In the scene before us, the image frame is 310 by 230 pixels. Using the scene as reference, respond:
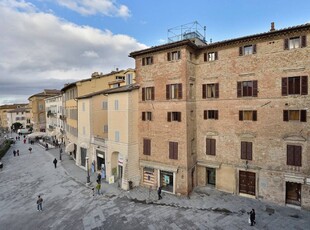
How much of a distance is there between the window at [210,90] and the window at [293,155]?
8530mm

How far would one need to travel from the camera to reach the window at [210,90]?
2240 cm

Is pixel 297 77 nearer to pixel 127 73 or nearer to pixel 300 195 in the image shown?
pixel 300 195

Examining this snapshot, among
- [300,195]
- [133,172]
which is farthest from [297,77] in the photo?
[133,172]

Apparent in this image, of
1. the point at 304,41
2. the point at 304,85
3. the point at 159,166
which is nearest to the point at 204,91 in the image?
the point at 304,85

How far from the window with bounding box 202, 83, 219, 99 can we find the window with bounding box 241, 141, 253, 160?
585 cm

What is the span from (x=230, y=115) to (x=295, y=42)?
28.6ft

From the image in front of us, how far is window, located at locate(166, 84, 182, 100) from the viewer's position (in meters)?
21.9

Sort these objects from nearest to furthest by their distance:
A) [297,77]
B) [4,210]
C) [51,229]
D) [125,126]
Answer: [51,229] < [297,77] < [4,210] < [125,126]

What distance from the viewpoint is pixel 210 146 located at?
23.1 metres

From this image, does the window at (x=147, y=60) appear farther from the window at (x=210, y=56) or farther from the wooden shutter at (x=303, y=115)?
the wooden shutter at (x=303, y=115)

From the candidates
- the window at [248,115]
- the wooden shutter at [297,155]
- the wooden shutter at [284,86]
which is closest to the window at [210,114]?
the window at [248,115]

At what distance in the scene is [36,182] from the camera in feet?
91.2

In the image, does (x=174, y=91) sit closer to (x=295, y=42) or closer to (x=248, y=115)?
(x=248, y=115)

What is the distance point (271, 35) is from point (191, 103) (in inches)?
391
